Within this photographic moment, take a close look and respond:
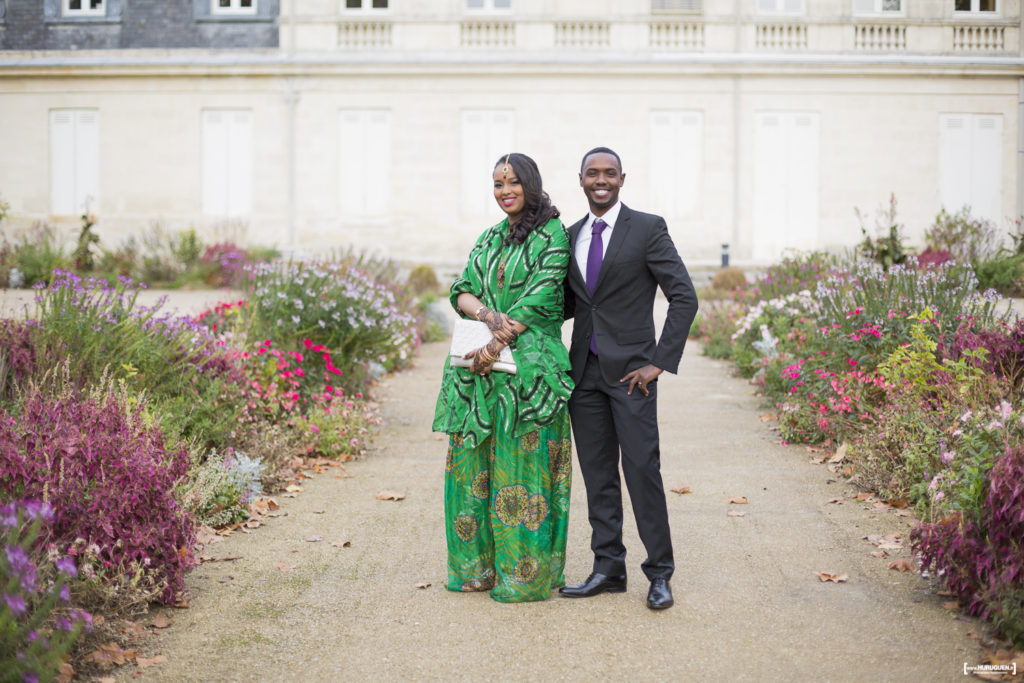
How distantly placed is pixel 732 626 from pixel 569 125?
18806 mm

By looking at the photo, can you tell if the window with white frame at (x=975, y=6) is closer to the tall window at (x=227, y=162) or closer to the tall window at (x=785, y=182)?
the tall window at (x=785, y=182)

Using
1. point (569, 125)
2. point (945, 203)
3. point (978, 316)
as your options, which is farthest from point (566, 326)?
point (945, 203)

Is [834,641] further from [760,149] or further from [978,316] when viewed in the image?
[760,149]

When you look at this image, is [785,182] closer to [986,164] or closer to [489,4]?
[986,164]

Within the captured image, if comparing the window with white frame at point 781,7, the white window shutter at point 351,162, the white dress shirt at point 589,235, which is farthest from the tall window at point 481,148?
the white dress shirt at point 589,235

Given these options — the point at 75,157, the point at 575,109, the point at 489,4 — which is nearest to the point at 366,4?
the point at 489,4

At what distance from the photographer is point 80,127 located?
23.2 m

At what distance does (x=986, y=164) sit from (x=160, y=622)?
2182 cm

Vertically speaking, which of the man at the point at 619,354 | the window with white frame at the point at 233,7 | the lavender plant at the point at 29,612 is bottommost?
the lavender plant at the point at 29,612

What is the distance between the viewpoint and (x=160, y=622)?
4422mm

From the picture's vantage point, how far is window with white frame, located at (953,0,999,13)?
22.4 metres

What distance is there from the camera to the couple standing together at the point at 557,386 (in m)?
4.59

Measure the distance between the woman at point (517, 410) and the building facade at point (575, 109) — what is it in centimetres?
1765

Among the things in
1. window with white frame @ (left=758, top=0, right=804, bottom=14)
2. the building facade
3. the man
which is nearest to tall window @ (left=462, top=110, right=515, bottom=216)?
the building facade
